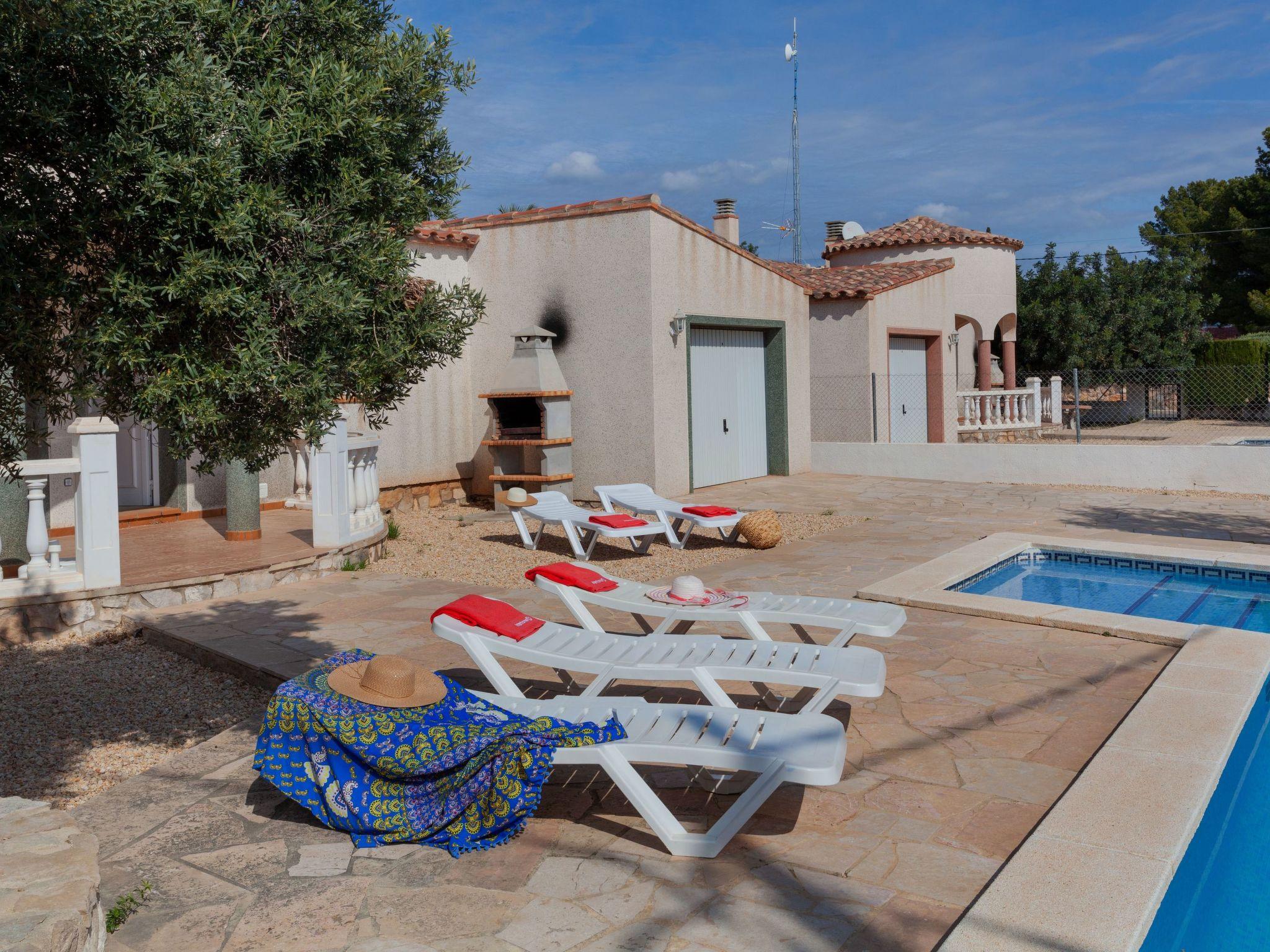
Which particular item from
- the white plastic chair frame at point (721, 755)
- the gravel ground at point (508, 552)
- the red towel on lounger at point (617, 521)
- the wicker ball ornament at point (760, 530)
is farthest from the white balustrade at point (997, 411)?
the white plastic chair frame at point (721, 755)

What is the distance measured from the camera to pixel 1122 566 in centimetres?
959

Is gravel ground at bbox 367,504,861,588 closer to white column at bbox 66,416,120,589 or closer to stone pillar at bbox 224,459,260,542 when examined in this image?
stone pillar at bbox 224,459,260,542

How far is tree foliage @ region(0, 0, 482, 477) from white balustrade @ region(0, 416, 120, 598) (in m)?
4.29

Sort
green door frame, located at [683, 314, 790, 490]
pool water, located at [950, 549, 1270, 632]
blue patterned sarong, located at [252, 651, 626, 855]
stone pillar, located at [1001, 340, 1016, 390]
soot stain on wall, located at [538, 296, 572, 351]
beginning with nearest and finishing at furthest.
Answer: blue patterned sarong, located at [252, 651, 626, 855] → pool water, located at [950, 549, 1270, 632] → soot stain on wall, located at [538, 296, 572, 351] → green door frame, located at [683, 314, 790, 490] → stone pillar, located at [1001, 340, 1016, 390]

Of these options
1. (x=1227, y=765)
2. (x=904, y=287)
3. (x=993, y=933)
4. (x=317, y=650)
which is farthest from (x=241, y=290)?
(x=904, y=287)

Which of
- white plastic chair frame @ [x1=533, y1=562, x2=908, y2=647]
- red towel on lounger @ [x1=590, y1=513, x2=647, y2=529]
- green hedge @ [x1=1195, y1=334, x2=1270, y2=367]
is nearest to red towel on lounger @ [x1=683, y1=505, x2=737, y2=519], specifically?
red towel on lounger @ [x1=590, y1=513, x2=647, y2=529]

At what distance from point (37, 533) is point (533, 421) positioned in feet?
24.1

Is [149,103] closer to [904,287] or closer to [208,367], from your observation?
[208,367]

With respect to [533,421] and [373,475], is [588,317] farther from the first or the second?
[373,475]

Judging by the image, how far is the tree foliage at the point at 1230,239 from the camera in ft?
113

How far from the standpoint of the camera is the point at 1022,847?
3.56m

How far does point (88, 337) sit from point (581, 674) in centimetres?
356

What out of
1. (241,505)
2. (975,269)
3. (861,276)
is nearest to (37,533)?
(241,505)

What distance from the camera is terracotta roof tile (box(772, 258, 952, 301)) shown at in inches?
706
